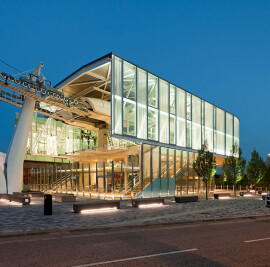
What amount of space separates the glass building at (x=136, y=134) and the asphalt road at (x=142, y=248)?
17497 millimetres

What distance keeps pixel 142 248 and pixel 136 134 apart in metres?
22.1

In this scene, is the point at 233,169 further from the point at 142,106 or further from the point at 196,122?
the point at 142,106

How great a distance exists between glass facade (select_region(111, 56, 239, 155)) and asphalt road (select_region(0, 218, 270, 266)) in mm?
17632

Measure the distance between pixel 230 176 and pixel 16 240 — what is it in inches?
1209

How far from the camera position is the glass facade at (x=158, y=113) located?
2920cm

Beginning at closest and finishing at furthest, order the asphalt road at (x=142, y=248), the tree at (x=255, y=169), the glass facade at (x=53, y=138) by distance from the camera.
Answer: the asphalt road at (x=142, y=248)
the tree at (x=255, y=169)
the glass facade at (x=53, y=138)

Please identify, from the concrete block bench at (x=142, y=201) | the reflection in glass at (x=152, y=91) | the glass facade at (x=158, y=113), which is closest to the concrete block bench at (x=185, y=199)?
the concrete block bench at (x=142, y=201)

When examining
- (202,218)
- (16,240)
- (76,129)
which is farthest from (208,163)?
(76,129)

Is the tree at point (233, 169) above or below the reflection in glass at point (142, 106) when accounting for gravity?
below

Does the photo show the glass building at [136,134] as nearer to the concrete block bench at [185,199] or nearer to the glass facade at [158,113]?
the glass facade at [158,113]

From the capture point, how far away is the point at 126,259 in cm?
740

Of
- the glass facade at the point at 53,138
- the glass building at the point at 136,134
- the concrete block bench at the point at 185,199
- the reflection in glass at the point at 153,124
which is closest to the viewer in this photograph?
the concrete block bench at the point at 185,199

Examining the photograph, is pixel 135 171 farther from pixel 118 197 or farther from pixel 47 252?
pixel 47 252

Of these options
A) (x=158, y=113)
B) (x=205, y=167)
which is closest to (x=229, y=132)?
(x=158, y=113)
